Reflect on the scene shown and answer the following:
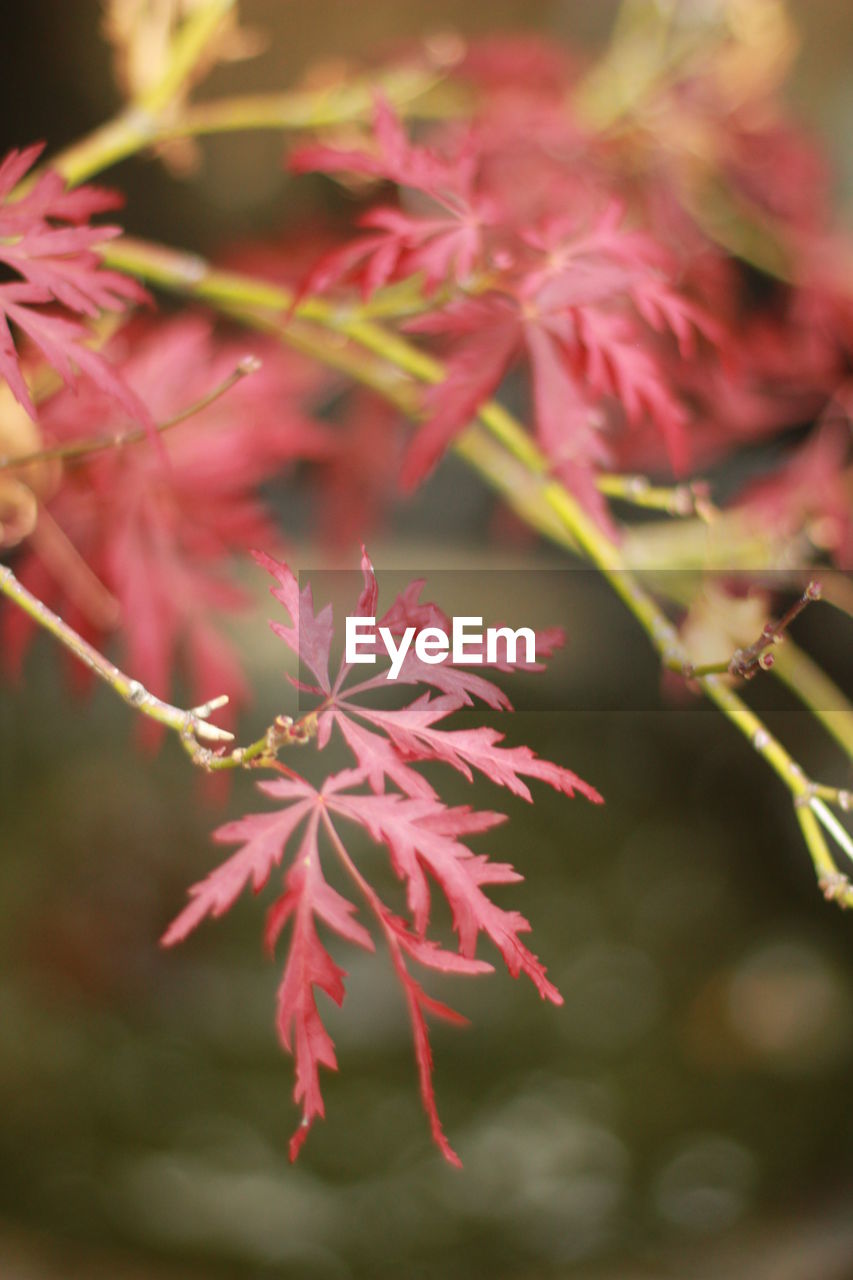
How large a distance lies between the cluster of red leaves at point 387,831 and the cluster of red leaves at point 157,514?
0.96 feet

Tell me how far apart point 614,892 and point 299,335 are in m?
0.81

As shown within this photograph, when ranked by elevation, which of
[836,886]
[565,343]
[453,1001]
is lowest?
[836,886]

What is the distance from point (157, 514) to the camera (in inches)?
25.5

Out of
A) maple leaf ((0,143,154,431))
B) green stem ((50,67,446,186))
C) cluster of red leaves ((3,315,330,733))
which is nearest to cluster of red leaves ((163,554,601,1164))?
maple leaf ((0,143,154,431))

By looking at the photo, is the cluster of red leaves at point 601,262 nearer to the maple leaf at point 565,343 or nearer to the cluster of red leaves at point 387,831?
the maple leaf at point 565,343

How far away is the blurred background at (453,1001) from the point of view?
821 mm

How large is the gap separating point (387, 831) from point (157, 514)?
38 cm

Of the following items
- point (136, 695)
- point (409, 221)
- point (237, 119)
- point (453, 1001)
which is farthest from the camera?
point (453, 1001)

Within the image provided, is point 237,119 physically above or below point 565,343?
above

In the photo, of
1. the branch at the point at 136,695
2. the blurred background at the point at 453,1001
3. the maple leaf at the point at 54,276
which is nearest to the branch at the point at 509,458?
the maple leaf at the point at 54,276

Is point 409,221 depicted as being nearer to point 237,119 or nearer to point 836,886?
point 237,119

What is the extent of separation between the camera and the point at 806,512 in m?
0.77

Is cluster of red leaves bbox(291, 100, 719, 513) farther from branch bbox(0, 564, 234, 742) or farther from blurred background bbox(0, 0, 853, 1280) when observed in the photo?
blurred background bbox(0, 0, 853, 1280)

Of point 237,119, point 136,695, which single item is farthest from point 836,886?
point 237,119
